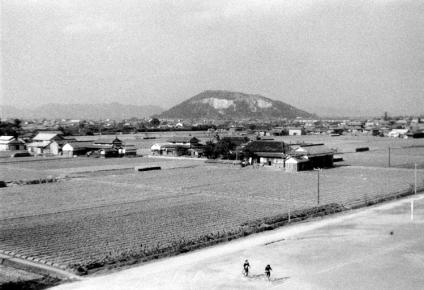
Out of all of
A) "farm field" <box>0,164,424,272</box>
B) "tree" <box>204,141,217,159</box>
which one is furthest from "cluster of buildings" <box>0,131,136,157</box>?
"farm field" <box>0,164,424,272</box>

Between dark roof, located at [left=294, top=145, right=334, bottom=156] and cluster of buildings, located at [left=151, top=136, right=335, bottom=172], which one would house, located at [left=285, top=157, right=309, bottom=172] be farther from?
dark roof, located at [left=294, top=145, right=334, bottom=156]

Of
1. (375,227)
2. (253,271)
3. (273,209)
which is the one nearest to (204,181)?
(273,209)

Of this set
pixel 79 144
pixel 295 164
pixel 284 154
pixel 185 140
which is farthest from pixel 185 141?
pixel 295 164

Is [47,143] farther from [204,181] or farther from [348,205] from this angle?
[348,205]

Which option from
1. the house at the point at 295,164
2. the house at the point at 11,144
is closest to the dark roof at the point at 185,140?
the house at the point at 295,164

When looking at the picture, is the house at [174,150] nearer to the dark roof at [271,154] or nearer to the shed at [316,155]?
the dark roof at [271,154]

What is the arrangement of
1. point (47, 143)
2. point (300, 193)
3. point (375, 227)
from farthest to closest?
point (47, 143), point (300, 193), point (375, 227)

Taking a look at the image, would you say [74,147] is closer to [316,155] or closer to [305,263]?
[316,155]
